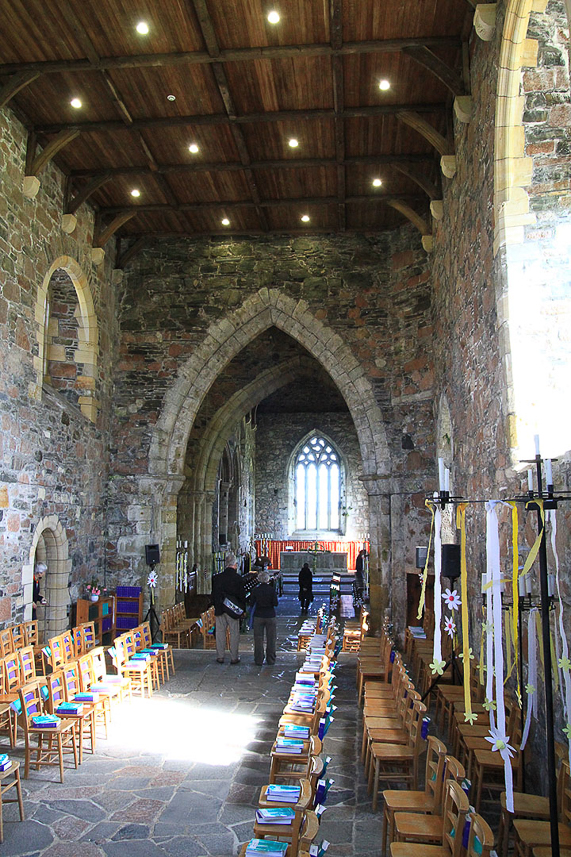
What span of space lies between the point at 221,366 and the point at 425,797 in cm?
866

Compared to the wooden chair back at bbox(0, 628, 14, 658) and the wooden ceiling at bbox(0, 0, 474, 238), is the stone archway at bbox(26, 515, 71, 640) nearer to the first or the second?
the wooden chair back at bbox(0, 628, 14, 658)

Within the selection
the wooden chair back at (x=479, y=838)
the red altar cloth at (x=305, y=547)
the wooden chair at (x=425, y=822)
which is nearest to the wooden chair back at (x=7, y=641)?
the wooden chair at (x=425, y=822)

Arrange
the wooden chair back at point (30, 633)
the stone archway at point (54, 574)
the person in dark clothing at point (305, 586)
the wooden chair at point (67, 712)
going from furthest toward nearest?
the person in dark clothing at point (305, 586) → the stone archway at point (54, 574) → the wooden chair back at point (30, 633) → the wooden chair at point (67, 712)

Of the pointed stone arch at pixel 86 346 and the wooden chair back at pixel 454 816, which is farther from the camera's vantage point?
the pointed stone arch at pixel 86 346

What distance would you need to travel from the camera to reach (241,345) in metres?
11.5

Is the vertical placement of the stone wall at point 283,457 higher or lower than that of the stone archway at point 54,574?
higher

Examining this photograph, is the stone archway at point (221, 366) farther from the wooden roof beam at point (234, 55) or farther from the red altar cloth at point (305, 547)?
the red altar cloth at point (305, 547)

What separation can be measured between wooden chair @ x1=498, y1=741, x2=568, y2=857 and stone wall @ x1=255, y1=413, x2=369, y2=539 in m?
18.4

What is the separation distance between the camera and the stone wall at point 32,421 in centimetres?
762

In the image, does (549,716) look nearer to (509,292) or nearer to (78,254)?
(509,292)

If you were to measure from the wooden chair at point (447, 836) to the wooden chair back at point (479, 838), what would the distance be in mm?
83

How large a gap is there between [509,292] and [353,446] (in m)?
17.3

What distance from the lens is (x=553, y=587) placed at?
14.0ft

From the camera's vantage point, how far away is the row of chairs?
9.40 feet
